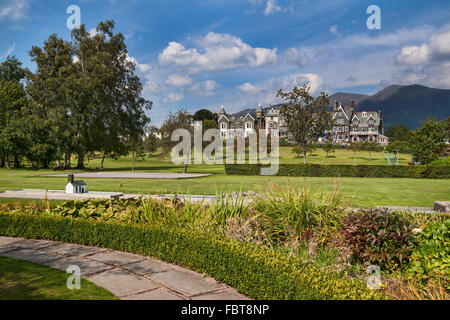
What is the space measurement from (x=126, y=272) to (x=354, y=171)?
88.2 ft

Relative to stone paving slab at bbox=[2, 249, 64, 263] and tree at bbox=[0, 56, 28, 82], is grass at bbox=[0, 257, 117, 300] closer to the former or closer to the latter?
stone paving slab at bbox=[2, 249, 64, 263]

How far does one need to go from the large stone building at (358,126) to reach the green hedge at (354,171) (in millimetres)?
65880

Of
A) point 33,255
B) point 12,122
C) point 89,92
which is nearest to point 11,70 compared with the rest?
point 12,122

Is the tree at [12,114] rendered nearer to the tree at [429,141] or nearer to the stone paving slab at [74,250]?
the stone paving slab at [74,250]

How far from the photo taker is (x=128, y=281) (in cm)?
505

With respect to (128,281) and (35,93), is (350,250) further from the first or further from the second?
(35,93)

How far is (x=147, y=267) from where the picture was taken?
5.75 m

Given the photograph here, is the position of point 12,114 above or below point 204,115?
below

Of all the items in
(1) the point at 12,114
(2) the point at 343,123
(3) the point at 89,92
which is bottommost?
(1) the point at 12,114

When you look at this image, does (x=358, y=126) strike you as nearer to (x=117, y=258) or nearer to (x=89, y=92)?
(x=89, y=92)

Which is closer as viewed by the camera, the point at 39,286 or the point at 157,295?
the point at 157,295

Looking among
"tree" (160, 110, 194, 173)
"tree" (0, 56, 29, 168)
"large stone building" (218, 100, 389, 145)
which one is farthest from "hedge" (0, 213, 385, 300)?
"large stone building" (218, 100, 389, 145)

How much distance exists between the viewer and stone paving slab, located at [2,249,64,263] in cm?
625

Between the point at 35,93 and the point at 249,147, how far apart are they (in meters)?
30.9
